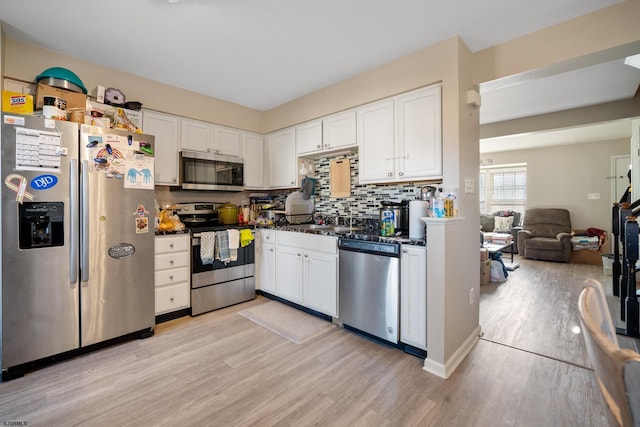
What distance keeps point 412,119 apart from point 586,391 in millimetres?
2297

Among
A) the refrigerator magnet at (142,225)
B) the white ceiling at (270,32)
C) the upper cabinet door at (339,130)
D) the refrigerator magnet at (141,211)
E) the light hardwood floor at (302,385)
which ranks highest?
the white ceiling at (270,32)

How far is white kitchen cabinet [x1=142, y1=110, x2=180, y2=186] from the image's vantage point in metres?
3.09

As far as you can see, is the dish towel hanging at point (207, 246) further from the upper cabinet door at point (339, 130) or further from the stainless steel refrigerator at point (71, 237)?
the upper cabinet door at point (339, 130)

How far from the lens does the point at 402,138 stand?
2590 millimetres

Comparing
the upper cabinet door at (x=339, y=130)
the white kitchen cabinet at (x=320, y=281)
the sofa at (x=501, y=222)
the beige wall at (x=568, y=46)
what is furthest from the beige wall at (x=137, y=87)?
the sofa at (x=501, y=222)

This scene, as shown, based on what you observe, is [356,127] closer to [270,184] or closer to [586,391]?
[270,184]

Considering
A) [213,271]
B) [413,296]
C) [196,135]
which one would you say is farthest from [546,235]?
[196,135]

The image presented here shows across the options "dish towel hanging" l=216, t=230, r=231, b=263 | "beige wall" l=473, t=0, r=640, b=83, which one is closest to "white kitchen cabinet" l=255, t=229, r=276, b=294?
"dish towel hanging" l=216, t=230, r=231, b=263

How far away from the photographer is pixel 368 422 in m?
1.59

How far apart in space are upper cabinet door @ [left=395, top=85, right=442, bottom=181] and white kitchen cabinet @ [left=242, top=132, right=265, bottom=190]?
217 cm

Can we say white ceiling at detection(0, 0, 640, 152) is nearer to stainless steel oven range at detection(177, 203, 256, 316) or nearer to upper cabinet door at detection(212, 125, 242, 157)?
upper cabinet door at detection(212, 125, 242, 157)

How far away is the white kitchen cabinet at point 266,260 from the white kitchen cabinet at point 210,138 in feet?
3.91

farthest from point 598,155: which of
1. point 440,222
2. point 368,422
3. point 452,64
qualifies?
point 368,422

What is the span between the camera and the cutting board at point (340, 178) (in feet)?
11.1
